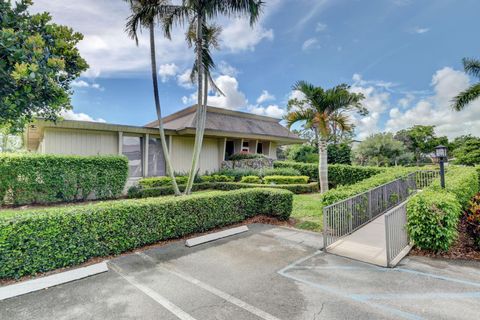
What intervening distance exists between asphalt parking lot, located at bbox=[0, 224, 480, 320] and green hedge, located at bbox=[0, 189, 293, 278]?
551mm

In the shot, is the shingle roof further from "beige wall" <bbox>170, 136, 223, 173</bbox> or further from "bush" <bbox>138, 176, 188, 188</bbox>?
"bush" <bbox>138, 176, 188, 188</bbox>

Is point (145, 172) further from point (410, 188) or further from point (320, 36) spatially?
point (410, 188)

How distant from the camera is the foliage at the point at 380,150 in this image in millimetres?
28906

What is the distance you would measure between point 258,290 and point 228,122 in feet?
43.1


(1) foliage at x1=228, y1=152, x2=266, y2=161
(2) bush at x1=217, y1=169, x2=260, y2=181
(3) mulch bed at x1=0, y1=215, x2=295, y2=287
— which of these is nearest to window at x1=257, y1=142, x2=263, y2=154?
(1) foliage at x1=228, y1=152, x2=266, y2=161

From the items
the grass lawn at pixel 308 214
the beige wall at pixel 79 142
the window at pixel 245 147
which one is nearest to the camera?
the grass lawn at pixel 308 214

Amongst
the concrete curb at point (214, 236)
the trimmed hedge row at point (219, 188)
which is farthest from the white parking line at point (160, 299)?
the trimmed hedge row at point (219, 188)

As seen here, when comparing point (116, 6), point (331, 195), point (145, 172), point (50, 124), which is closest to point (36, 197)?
point (50, 124)

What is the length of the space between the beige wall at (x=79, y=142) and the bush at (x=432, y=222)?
12164 mm

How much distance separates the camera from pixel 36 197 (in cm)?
854

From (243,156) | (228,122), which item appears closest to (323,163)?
(243,156)

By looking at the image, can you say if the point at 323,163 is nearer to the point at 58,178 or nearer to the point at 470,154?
the point at 58,178

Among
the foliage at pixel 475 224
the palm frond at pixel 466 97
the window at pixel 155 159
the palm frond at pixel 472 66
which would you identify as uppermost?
the palm frond at pixel 472 66

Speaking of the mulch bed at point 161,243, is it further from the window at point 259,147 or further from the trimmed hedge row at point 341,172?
the window at point 259,147
